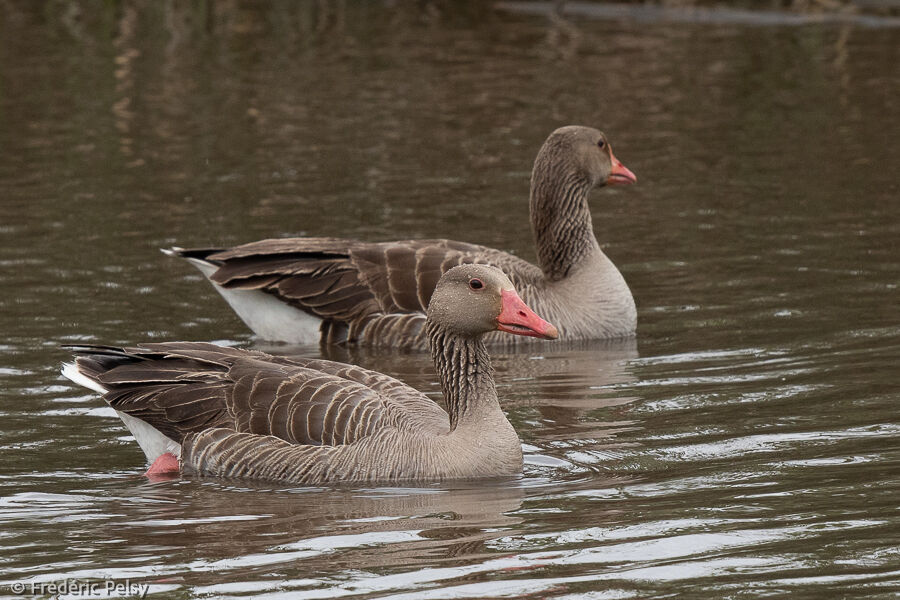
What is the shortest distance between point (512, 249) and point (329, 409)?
657 centimetres

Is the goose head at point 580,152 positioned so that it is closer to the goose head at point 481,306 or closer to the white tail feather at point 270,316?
the white tail feather at point 270,316

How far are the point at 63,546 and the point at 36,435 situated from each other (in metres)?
2.39

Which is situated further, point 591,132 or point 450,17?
point 450,17

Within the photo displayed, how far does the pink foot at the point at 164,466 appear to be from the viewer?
30.5 feet

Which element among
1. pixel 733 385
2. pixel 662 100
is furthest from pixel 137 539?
pixel 662 100

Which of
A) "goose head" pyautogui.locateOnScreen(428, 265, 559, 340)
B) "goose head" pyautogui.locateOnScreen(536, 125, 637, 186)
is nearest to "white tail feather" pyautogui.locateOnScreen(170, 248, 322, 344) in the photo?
"goose head" pyautogui.locateOnScreen(536, 125, 637, 186)

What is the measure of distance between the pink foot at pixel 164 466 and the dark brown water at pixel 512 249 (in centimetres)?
19

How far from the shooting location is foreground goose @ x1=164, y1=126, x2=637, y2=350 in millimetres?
12891

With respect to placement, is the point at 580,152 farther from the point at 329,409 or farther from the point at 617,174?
the point at 329,409

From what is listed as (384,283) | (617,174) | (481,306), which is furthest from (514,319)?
(617,174)

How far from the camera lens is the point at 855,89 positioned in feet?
76.1

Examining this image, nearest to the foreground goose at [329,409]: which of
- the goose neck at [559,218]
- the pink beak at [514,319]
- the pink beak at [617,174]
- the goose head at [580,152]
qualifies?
the pink beak at [514,319]

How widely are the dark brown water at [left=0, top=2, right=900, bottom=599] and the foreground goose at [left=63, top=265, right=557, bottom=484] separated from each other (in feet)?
0.81

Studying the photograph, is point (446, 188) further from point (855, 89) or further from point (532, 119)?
point (855, 89)
